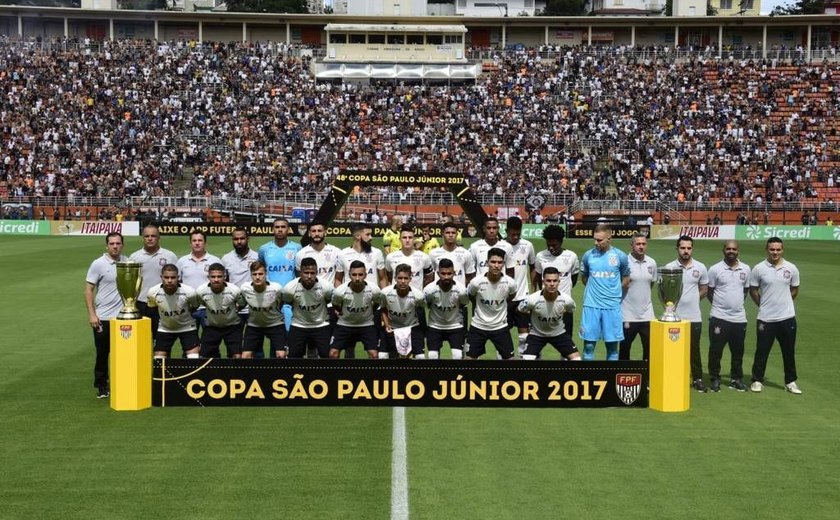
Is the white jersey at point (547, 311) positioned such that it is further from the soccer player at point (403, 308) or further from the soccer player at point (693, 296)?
the soccer player at point (693, 296)

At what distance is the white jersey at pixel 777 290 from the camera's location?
12.0 m

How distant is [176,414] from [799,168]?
1970 inches

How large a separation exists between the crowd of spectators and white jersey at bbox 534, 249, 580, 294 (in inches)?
1540

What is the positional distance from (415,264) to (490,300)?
75.3 inches

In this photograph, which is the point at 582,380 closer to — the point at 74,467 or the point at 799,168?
the point at 74,467

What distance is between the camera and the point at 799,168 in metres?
53.7

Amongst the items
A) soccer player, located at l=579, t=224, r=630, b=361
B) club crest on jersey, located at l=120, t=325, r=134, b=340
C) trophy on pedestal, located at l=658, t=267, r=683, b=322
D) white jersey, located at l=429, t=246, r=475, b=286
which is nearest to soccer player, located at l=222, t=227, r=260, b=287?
club crest on jersey, located at l=120, t=325, r=134, b=340

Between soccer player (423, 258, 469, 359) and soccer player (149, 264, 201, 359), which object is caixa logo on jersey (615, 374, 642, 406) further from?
soccer player (149, 264, 201, 359)

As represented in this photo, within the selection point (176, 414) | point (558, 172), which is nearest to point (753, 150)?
point (558, 172)

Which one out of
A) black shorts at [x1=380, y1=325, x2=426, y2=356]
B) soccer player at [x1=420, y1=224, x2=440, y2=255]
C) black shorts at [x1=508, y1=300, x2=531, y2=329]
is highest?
soccer player at [x1=420, y1=224, x2=440, y2=255]

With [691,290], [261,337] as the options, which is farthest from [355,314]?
[691,290]

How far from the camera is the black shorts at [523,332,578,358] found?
11375 mm

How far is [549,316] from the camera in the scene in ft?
37.2

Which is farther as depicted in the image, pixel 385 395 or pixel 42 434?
pixel 385 395
